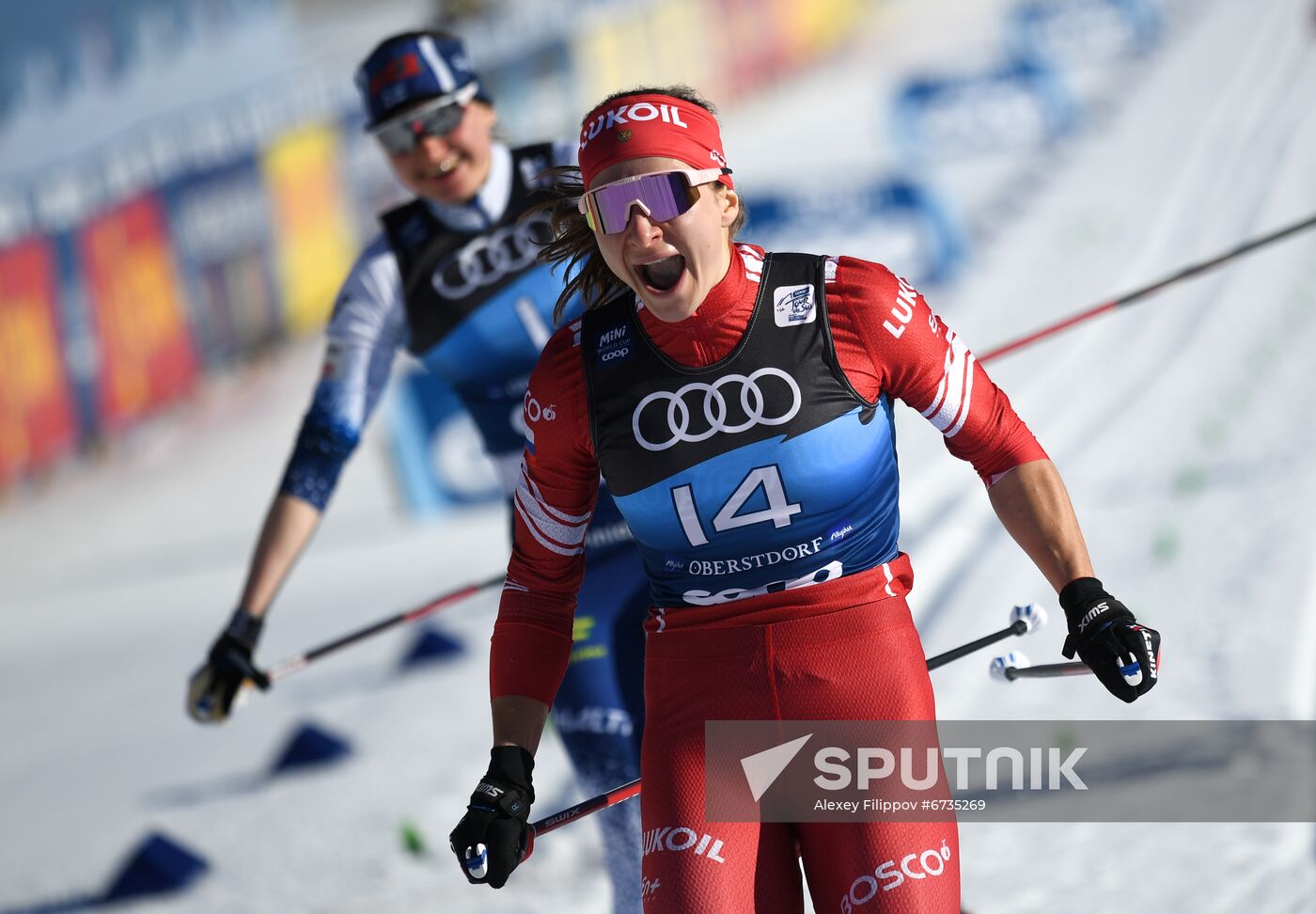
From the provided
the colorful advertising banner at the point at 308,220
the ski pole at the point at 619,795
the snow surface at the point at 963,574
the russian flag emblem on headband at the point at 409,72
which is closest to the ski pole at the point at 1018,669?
the ski pole at the point at 619,795

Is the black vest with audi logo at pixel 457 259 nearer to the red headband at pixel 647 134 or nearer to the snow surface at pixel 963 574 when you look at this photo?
the red headband at pixel 647 134

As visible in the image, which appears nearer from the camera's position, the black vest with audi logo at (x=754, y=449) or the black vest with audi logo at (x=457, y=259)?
the black vest with audi logo at (x=754, y=449)

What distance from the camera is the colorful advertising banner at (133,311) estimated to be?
1371cm

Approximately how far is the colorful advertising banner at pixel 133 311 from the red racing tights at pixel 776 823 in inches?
482

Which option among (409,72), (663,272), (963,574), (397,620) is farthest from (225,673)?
(963,574)

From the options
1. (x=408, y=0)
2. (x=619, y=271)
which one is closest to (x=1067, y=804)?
(x=619, y=271)

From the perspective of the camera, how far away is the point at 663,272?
2.56 m

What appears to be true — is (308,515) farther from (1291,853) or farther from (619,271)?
(1291,853)

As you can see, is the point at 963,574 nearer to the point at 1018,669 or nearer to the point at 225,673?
the point at 225,673

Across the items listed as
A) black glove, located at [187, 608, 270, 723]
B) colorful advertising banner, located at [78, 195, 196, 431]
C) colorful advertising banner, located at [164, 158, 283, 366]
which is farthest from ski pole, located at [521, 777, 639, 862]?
colorful advertising banner, located at [164, 158, 283, 366]

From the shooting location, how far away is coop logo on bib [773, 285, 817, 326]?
8.56 ft

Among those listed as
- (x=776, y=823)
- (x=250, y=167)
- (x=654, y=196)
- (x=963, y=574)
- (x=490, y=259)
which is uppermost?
(x=250, y=167)

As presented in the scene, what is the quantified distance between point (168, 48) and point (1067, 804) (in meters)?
19.9

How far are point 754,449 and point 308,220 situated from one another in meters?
13.7
